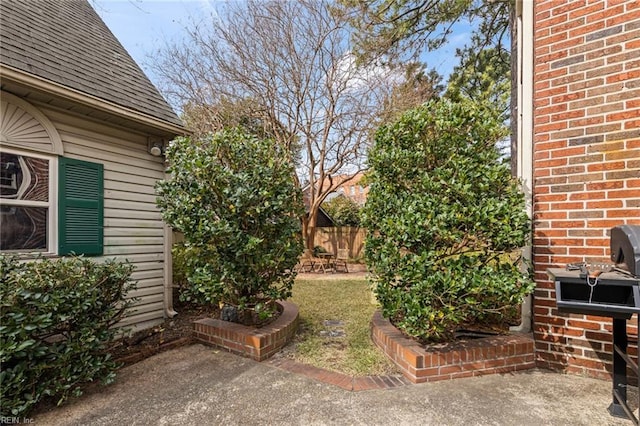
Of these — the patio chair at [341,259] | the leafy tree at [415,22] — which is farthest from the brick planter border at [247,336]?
the leafy tree at [415,22]

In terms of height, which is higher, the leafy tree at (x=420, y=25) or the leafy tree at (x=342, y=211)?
the leafy tree at (x=420, y=25)

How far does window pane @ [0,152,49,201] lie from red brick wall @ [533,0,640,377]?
18.4ft

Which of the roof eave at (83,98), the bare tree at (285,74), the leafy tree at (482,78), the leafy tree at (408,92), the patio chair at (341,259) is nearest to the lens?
the roof eave at (83,98)

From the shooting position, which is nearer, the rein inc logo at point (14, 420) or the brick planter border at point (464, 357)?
the rein inc logo at point (14, 420)

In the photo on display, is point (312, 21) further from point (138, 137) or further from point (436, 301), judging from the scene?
point (436, 301)

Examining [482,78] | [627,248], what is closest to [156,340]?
[627,248]

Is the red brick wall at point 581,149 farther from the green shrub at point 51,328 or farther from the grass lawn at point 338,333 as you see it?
the green shrub at point 51,328

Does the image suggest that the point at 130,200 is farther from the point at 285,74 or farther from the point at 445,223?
the point at 285,74

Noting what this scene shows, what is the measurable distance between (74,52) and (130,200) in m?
2.31

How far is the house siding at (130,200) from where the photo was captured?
409 cm

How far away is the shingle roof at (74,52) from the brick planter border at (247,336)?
329cm

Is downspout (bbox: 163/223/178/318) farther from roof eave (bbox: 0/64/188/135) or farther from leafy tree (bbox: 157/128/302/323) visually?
roof eave (bbox: 0/64/188/135)

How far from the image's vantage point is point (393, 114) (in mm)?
11430

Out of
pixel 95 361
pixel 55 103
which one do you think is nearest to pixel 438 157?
pixel 95 361
